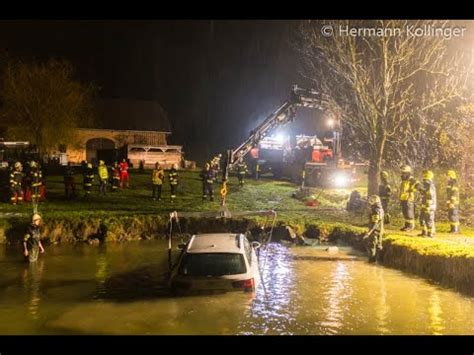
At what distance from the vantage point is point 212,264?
1042cm

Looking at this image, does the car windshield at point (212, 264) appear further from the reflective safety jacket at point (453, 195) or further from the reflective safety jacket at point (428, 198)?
the reflective safety jacket at point (453, 195)

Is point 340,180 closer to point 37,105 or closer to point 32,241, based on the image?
point 32,241

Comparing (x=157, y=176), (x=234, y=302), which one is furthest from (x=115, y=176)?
(x=234, y=302)

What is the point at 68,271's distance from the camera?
14742 millimetres

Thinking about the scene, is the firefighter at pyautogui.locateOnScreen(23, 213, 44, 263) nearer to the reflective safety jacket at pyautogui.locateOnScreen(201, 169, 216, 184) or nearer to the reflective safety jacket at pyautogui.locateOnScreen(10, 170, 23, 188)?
the reflective safety jacket at pyautogui.locateOnScreen(10, 170, 23, 188)

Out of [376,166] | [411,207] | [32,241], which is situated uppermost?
[376,166]

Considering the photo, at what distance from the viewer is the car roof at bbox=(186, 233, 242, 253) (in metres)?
10.5

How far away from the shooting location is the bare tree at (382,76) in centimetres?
2159

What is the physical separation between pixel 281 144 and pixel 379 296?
82.5 feet

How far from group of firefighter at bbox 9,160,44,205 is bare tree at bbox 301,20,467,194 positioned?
1228 centimetres

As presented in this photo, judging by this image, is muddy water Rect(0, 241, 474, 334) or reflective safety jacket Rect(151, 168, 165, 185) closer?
muddy water Rect(0, 241, 474, 334)

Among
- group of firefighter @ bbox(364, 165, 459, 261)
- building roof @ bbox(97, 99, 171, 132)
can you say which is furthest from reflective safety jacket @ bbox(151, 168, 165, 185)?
building roof @ bbox(97, 99, 171, 132)

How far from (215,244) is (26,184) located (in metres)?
16.6
